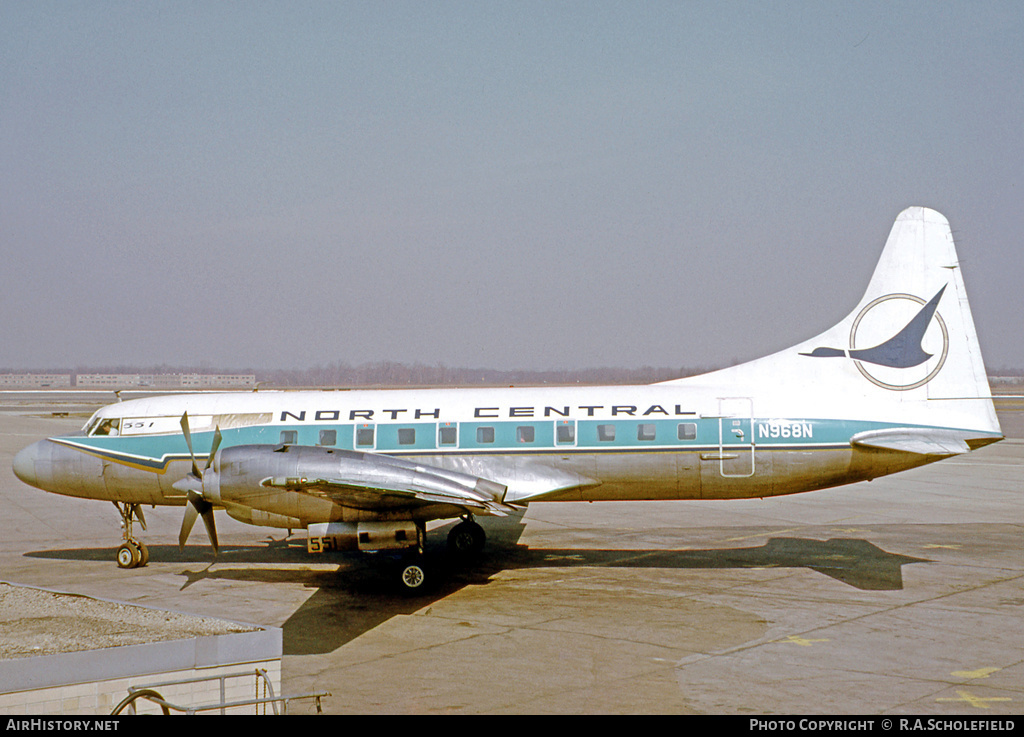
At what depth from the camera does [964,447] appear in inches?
662

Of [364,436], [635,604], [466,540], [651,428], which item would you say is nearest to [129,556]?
[364,436]

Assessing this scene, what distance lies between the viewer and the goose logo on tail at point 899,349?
17859 mm

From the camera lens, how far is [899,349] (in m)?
18.0

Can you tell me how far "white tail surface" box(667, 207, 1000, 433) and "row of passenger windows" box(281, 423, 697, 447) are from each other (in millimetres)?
1840

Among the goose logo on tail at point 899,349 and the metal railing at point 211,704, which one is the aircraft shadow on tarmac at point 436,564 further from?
the metal railing at point 211,704

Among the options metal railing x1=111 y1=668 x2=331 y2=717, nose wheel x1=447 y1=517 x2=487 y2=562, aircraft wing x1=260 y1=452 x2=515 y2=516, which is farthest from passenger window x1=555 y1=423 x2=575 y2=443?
metal railing x1=111 y1=668 x2=331 y2=717

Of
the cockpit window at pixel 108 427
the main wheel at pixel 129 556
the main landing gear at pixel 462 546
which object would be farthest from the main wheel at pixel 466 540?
the cockpit window at pixel 108 427

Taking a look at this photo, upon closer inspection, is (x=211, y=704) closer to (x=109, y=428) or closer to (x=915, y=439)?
(x=109, y=428)

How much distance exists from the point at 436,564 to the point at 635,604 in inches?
207

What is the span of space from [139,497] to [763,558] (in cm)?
1414

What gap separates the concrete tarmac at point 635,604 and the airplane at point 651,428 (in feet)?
5.32

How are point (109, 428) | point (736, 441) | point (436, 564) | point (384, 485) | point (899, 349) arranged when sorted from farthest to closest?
point (109, 428), point (436, 564), point (899, 349), point (736, 441), point (384, 485)

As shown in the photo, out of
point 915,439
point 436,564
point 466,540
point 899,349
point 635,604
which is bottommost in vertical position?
point 635,604
